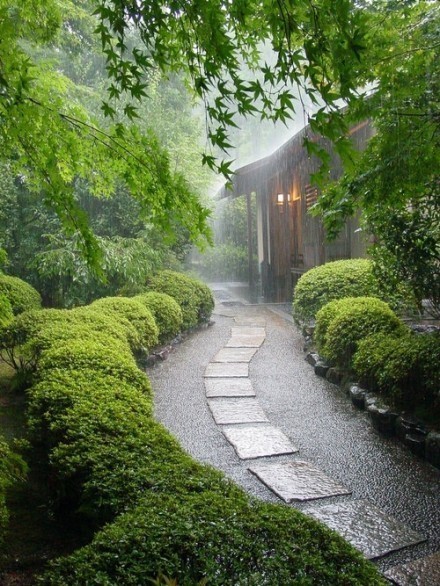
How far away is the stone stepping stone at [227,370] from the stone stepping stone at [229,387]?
0.20 meters

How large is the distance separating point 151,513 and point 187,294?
28.8 feet

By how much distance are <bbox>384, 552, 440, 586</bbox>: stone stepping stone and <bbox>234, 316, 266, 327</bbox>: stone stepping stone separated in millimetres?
8384

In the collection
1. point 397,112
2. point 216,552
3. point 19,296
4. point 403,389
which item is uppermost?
point 397,112

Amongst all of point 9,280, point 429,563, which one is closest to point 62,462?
point 429,563

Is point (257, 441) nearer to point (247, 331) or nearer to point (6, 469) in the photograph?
point (6, 469)

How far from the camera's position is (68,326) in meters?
6.10

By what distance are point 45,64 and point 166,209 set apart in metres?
1.94

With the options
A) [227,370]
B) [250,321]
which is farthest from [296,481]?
[250,321]

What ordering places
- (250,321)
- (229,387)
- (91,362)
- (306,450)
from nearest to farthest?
(91,362)
(306,450)
(229,387)
(250,321)

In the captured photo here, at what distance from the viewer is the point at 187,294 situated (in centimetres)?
Answer: 1091

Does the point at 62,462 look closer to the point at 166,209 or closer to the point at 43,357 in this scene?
the point at 166,209

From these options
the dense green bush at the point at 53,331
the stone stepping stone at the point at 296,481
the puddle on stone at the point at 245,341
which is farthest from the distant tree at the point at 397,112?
the puddle on stone at the point at 245,341

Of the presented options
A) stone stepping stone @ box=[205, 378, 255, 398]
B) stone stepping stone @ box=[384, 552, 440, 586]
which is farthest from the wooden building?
stone stepping stone @ box=[384, 552, 440, 586]

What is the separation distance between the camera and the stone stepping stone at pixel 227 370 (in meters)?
7.34
